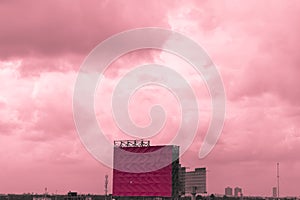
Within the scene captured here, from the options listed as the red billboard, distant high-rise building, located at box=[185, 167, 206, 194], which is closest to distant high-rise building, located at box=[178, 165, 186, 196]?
the red billboard

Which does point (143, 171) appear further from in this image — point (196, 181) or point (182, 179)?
point (196, 181)

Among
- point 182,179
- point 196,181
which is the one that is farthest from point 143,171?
point 196,181

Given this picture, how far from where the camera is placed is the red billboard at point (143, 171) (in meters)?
162

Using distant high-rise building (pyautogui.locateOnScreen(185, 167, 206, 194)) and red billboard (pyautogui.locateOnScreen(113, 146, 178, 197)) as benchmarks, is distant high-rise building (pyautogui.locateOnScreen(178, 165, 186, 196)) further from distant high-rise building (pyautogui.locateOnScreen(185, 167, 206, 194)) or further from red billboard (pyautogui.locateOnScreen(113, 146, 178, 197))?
distant high-rise building (pyautogui.locateOnScreen(185, 167, 206, 194))

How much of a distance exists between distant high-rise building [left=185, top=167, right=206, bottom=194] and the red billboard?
16.7 m

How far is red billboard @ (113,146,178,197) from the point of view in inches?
6383

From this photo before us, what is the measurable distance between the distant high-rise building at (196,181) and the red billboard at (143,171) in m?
16.7

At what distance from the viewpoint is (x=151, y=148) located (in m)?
168

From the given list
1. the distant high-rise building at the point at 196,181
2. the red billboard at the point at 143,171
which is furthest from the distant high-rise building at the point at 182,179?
the distant high-rise building at the point at 196,181

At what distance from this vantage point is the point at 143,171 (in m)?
166

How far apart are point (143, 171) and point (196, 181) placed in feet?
68.7

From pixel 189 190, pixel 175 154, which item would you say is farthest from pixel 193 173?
pixel 175 154

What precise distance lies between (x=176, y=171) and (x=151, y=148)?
11238 mm

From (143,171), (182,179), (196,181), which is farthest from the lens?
(196,181)
